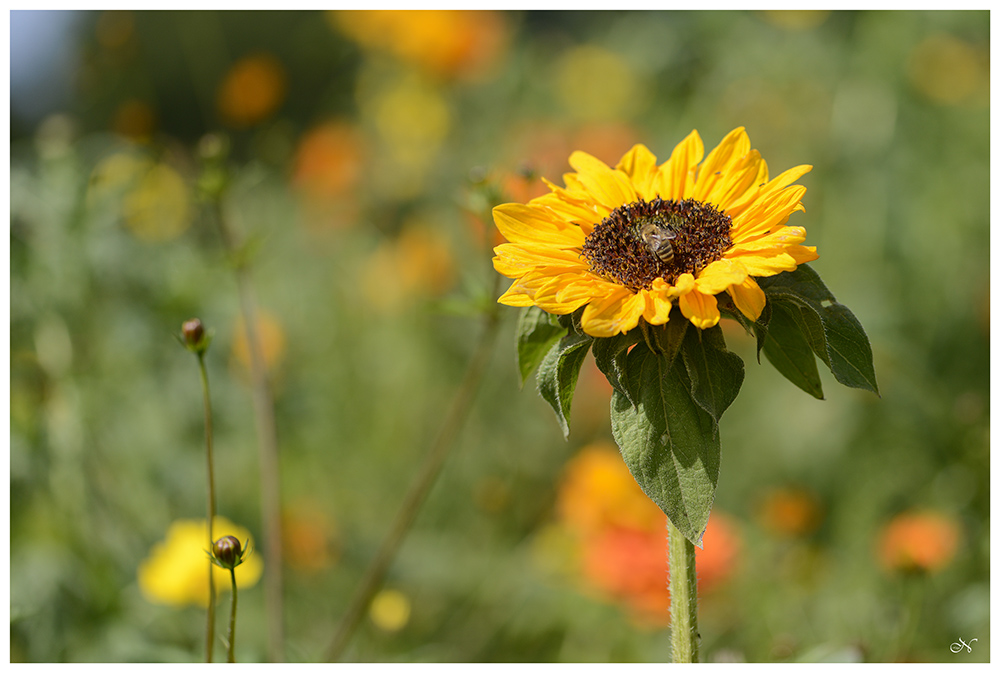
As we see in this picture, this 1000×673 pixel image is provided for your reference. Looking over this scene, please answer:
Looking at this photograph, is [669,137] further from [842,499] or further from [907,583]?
[907,583]

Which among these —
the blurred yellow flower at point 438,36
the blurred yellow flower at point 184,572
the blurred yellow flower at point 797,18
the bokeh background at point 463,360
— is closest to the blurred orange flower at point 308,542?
the bokeh background at point 463,360

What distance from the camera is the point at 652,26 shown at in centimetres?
345

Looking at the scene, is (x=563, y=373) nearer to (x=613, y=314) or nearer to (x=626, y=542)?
(x=613, y=314)

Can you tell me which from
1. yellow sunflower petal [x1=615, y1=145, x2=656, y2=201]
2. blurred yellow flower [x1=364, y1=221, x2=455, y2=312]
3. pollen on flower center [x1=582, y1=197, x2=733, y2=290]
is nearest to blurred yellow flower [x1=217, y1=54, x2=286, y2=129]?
blurred yellow flower [x1=364, y1=221, x2=455, y2=312]

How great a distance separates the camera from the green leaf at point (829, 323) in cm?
78

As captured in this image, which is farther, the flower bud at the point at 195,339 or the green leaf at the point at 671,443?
the flower bud at the point at 195,339

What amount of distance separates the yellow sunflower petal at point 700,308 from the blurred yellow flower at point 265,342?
1.35 meters

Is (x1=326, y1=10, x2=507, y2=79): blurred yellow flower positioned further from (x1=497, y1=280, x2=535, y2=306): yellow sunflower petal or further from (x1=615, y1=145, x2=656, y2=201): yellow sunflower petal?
(x1=497, y1=280, x2=535, y2=306): yellow sunflower petal

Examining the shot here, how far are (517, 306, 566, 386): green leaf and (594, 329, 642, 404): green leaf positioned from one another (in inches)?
4.0

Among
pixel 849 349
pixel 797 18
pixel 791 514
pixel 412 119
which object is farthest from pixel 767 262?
pixel 412 119

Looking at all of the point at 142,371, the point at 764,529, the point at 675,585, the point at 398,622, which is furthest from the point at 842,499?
the point at 142,371

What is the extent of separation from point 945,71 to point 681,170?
2327 millimetres

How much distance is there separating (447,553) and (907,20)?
246cm

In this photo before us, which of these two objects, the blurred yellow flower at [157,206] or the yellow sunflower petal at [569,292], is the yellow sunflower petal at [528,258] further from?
the blurred yellow flower at [157,206]
